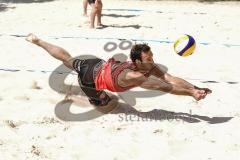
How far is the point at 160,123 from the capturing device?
5930 millimetres

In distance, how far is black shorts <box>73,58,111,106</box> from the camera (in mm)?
6230

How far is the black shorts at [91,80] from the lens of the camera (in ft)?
20.4

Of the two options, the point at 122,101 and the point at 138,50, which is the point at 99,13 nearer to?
the point at 122,101

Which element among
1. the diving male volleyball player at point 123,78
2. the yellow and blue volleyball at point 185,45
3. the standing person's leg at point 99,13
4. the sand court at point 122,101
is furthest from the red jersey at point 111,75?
the standing person's leg at point 99,13

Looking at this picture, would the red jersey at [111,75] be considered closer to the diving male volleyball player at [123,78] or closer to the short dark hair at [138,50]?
the diving male volleyball player at [123,78]

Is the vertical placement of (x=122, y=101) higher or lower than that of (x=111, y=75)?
lower

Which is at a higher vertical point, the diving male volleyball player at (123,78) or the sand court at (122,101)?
the diving male volleyball player at (123,78)

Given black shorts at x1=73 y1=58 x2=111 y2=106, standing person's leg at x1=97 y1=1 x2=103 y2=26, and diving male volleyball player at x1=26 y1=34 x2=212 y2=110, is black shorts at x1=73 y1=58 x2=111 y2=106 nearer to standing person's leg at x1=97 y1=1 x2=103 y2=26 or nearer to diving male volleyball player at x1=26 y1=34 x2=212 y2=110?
diving male volleyball player at x1=26 y1=34 x2=212 y2=110

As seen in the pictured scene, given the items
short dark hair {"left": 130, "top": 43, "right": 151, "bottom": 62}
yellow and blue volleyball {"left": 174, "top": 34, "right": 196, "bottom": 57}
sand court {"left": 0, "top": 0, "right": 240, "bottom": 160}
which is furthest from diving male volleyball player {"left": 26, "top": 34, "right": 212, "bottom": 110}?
yellow and blue volleyball {"left": 174, "top": 34, "right": 196, "bottom": 57}

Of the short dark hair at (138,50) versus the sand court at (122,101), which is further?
the short dark hair at (138,50)

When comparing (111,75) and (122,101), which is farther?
(122,101)

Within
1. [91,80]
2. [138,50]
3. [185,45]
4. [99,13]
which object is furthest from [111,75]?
[99,13]

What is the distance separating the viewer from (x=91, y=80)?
621 cm

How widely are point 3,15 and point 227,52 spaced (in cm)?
660
